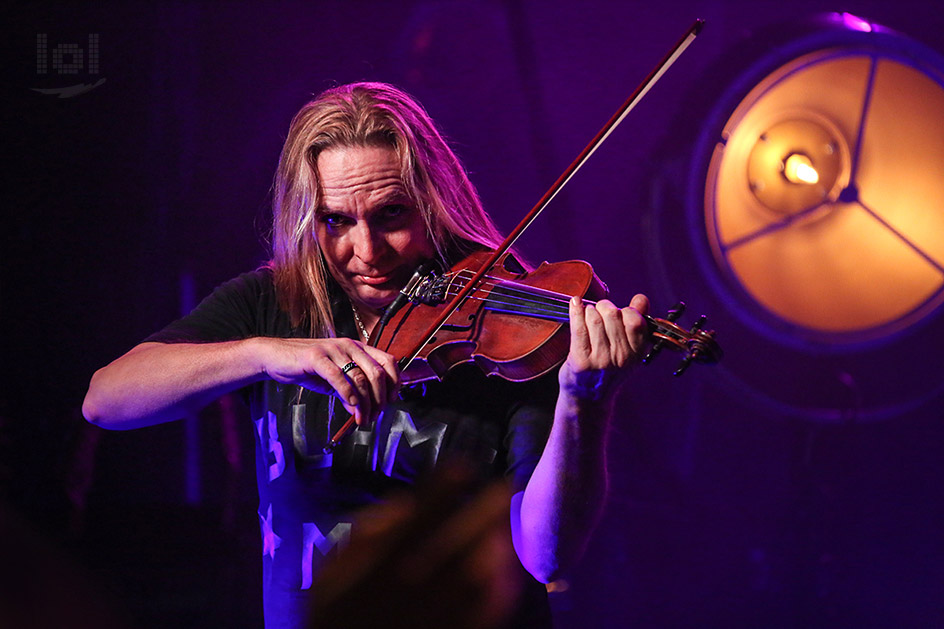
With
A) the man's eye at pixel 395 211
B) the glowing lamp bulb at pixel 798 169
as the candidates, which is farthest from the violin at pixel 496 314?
the glowing lamp bulb at pixel 798 169

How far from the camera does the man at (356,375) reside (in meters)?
1.33

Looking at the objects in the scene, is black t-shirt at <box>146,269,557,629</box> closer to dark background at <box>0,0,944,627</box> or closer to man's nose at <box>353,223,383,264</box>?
man's nose at <box>353,223,383,264</box>

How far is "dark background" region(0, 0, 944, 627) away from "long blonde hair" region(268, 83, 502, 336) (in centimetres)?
67

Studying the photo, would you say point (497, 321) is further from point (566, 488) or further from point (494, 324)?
point (566, 488)

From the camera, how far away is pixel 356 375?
1.30 m

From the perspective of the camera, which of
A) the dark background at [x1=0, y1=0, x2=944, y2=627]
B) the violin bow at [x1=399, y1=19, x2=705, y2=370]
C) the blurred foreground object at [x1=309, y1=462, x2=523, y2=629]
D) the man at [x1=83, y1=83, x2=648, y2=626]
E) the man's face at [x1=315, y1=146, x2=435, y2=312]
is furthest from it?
the dark background at [x1=0, y1=0, x2=944, y2=627]

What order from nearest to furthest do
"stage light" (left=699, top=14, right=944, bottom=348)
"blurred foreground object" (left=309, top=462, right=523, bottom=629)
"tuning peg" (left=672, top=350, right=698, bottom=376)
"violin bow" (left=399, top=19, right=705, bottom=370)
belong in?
"blurred foreground object" (left=309, top=462, right=523, bottom=629) → "tuning peg" (left=672, top=350, right=698, bottom=376) → "violin bow" (left=399, top=19, right=705, bottom=370) → "stage light" (left=699, top=14, right=944, bottom=348)

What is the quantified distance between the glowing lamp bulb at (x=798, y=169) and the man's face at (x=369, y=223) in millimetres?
978

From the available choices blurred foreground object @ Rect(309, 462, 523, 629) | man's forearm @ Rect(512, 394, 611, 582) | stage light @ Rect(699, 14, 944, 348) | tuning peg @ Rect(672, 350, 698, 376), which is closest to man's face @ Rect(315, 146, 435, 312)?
man's forearm @ Rect(512, 394, 611, 582)

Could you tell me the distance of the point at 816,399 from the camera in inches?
87.5

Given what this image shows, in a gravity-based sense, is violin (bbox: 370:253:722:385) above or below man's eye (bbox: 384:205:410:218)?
below

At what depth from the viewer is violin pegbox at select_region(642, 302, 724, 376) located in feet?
4.11

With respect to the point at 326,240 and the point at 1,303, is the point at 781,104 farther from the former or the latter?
the point at 1,303

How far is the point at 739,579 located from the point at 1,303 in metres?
2.10
